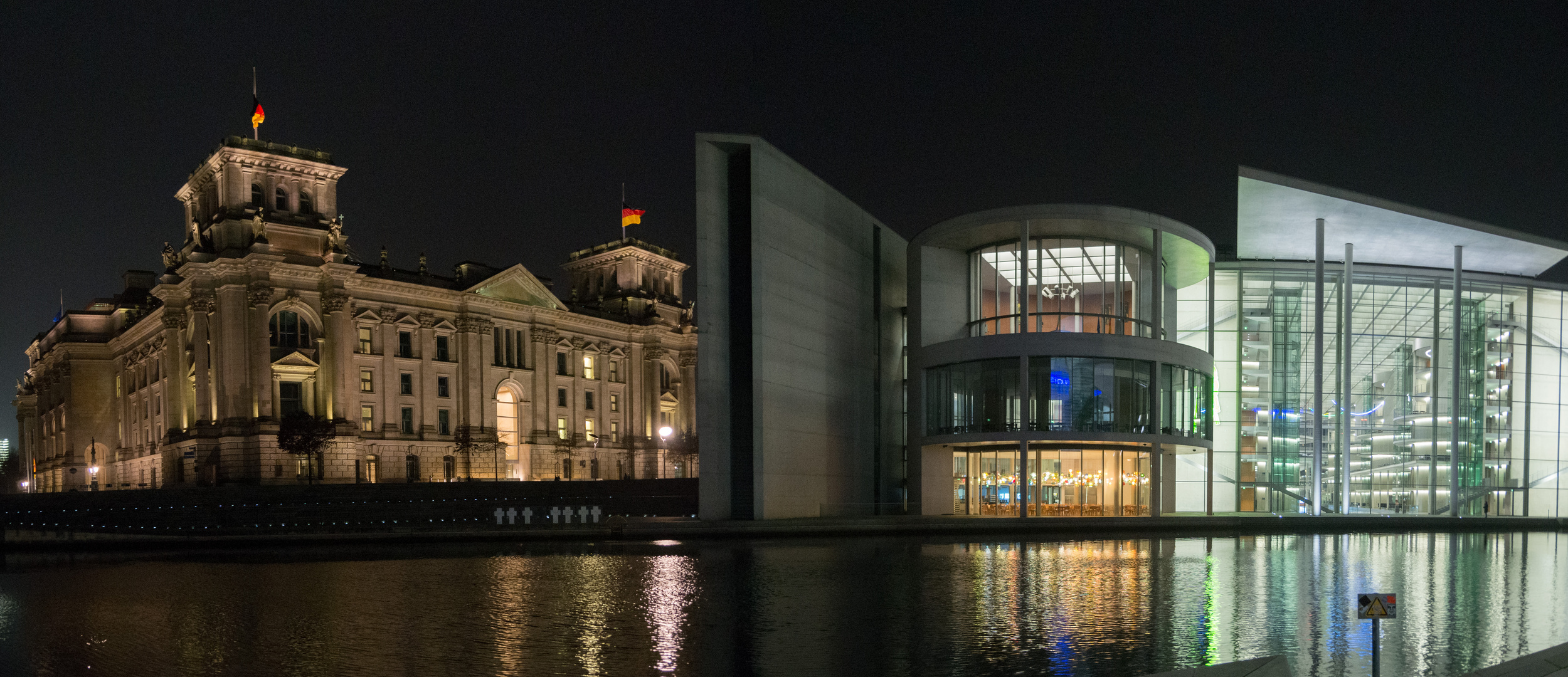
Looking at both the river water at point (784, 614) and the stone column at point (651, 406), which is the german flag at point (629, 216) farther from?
the river water at point (784, 614)

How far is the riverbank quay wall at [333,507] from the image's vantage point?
4119cm

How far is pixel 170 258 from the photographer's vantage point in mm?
76188

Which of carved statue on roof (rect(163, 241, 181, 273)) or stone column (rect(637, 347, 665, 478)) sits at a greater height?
carved statue on roof (rect(163, 241, 181, 273))

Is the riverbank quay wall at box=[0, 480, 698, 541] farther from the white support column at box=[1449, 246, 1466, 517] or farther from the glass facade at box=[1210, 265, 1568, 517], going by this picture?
the white support column at box=[1449, 246, 1466, 517]

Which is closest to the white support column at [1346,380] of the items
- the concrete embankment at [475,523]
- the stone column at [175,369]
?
the concrete embankment at [475,523]

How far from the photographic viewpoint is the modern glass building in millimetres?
43000

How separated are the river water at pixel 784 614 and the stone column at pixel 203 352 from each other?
1745 inches

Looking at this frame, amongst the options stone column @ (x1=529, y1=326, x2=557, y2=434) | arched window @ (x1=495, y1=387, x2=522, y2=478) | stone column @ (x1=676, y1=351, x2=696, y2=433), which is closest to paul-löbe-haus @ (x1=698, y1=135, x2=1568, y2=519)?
stone column @ (x1=529, y1=326, x2=557, y2=434)

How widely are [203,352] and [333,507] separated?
96.1 ft

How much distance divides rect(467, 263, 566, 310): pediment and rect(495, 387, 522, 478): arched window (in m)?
7.26

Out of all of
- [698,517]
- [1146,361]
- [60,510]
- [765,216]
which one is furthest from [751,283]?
[60,510]

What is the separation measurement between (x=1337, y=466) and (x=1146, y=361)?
1280cm

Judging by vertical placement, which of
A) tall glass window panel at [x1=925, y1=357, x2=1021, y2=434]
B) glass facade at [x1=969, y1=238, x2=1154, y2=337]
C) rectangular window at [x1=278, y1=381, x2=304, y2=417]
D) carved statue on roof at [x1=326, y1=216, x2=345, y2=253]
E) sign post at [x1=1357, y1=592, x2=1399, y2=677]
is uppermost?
carved statue on roof at [x1=326, y1=216, x2=345, y2=253]

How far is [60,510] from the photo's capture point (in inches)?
1879
